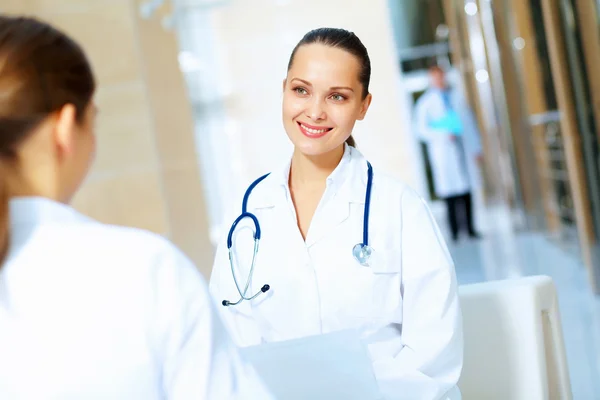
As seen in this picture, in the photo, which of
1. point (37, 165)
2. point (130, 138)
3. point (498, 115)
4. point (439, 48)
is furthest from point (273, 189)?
point (439, 48)

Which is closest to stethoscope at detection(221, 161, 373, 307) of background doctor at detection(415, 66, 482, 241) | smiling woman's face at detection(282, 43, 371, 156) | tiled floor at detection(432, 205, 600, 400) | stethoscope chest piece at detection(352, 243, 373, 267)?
stethoscope chest piece at detection(352, 243, 373, 267)

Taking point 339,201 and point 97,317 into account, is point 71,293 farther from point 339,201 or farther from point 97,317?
point 339,201

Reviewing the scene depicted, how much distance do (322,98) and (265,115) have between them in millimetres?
2917

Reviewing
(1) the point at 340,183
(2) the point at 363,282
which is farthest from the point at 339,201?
(2) the point at 363,282

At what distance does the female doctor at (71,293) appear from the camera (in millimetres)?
842

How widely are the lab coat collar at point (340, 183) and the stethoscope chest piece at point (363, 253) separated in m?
0.10

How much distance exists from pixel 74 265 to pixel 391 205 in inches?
28.7

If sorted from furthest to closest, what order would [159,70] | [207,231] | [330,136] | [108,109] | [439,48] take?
1. [439,48]
2. [207,231]
3. [159,70]
4. [108,109]
5. [330,136]

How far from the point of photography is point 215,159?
4418 mm

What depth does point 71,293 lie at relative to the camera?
0.85 meters

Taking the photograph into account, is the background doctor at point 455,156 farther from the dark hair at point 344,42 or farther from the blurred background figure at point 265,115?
the dark hair at point 344,42

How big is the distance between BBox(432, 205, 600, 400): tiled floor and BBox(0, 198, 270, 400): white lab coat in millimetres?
1926

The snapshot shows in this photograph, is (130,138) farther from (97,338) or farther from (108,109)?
(97,338)

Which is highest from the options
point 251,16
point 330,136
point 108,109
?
point 251,16
